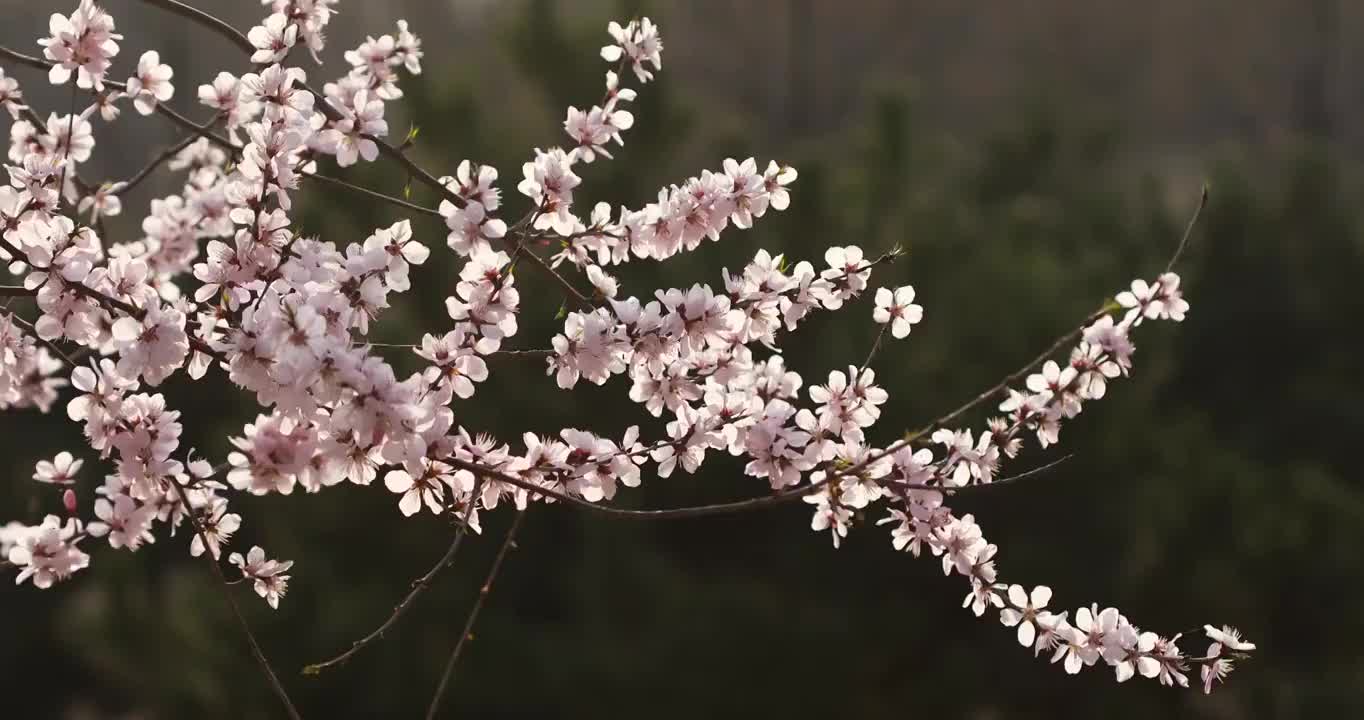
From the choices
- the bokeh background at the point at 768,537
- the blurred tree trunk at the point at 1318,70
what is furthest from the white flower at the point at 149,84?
the blurred tree trunk at the point at 1318,70

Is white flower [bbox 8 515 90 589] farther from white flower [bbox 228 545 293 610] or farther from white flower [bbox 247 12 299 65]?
white flower [bbox 247 12 299 65]

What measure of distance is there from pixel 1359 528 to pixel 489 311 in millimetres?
5150

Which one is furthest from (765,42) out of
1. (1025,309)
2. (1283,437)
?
(1025,309)

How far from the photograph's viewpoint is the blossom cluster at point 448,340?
4.32 feet

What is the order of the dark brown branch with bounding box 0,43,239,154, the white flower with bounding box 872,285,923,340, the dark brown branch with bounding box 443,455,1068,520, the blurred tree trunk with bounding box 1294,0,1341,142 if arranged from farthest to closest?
the blurred tree trunk with bounding box 1294,0,1341,142, the white flower with bounding box 872,285,923,340, the dark brown branch with bounding box 0,43,239,154, the dark brown branch with bounding box 443,455,1068,520

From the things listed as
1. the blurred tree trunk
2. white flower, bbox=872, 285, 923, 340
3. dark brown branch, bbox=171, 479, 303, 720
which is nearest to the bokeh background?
white flower, bbox=872, 285, 923, 340

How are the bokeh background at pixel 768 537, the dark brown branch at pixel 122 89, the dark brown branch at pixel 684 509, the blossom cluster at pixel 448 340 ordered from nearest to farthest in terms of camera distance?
the dark brown branch at pixel 684 509 < the blossom cluster at pixel 448 340 < the dark brown branch at pixel 122 89 < the bokeh background at pixel 768 537

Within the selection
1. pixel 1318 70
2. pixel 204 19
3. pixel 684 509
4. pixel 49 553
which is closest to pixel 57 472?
pixel 49 553

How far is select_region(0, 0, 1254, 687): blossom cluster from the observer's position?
1.32 m

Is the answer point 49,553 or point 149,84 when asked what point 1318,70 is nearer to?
point 149,84

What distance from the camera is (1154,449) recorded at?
541 cm

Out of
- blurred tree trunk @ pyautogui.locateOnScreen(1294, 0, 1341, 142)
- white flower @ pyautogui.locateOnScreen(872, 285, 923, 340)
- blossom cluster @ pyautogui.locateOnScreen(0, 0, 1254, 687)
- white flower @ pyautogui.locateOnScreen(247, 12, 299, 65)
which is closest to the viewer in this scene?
blossom cluster @ pyautogui.locateOnScreen(0, 0, 1254, 687)

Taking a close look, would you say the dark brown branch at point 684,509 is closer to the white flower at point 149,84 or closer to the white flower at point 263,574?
the white flower at point 263,574

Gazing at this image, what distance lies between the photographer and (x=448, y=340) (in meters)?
1.43
